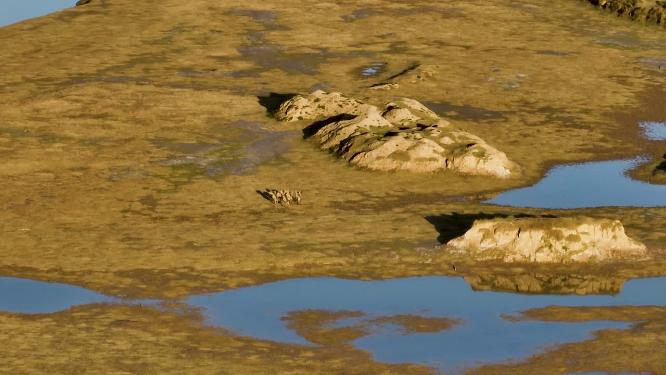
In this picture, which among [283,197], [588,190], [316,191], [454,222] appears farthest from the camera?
[588,190]

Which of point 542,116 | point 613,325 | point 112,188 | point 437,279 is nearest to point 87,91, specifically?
point 112,188

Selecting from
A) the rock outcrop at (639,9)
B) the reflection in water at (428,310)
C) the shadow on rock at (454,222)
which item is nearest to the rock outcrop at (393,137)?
the shadow on rock at (454,222)

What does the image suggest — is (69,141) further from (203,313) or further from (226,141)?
(203,313)

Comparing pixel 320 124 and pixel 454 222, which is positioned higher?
pixel 454 222

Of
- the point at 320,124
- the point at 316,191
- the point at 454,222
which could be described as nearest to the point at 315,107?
the point at 320,124

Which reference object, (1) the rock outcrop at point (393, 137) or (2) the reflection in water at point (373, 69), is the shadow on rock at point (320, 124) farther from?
(2) the reflection in water at point (373, 69)

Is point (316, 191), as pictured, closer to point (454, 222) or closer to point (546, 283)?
point (454, 222)
